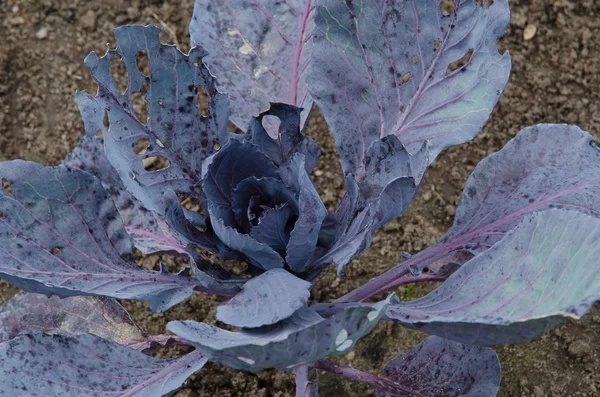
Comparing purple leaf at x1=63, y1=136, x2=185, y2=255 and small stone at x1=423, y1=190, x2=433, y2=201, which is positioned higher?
purple leaf at x1=63, y1=136, x2=185, y2=255

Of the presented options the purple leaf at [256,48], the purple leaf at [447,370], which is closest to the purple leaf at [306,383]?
the purple leaf at [447,370]

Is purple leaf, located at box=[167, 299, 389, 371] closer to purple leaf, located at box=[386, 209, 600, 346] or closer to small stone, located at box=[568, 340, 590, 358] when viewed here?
purple leaf, located at box=[386, 209, 600, 346]

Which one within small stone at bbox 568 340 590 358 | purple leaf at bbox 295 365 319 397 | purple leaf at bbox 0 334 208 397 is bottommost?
small stone at bbox 568 340 590 358

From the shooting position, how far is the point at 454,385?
1.37 m

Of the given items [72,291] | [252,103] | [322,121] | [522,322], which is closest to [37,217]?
[72,291]

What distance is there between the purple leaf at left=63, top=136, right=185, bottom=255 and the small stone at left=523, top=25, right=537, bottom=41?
Result: 1218mm

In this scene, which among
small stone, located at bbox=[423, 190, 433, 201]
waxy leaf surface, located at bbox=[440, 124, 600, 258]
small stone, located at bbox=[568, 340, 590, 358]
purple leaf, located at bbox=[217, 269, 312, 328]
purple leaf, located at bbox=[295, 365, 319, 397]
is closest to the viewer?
purple leaf, located at bbox=[217, 269, 312, 328]

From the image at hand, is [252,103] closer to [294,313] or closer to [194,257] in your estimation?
[194,257]

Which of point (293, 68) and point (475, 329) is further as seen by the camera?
point (293, 68)

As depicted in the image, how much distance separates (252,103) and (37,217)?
0.46 m

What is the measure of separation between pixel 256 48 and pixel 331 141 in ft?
2.05

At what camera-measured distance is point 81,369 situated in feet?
3.85

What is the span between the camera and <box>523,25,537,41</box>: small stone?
6.64 ft

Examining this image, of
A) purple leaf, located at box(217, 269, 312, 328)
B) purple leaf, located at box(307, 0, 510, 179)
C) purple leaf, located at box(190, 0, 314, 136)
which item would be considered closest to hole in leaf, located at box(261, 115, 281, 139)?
purple leaf, located at box(190, 0, 314, 136)
